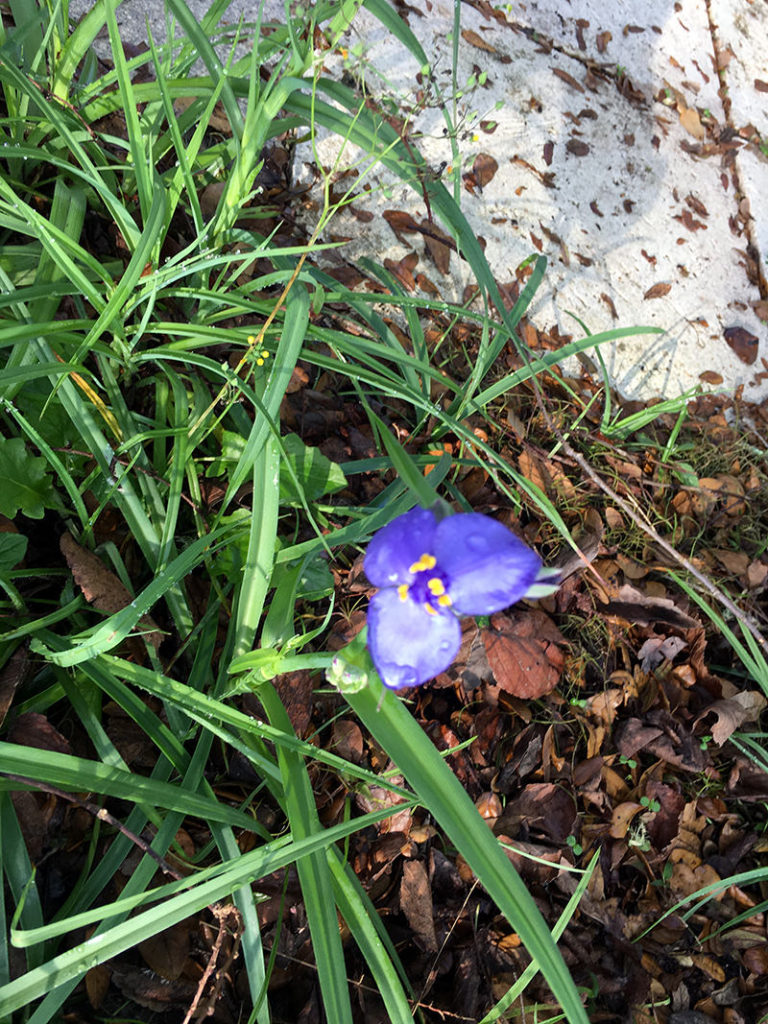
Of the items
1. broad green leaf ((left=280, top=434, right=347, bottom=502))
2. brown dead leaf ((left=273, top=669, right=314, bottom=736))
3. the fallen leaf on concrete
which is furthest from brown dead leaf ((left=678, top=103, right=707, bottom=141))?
brown dead leaf ((left=273, top=669, right=314, bottom=736))

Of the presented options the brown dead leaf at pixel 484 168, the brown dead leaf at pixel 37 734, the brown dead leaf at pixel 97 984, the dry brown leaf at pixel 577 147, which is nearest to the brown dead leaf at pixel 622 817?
the brown dead leaf at pixel 97 984

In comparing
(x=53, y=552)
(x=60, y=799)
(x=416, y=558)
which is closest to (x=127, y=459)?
(x=53, y=552)

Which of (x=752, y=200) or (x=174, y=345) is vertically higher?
(x=752, y=200)

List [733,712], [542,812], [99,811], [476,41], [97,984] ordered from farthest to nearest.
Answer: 1. [476,41]
2. [733,712]
3. [542,812]
4. [97,984]
5. [99,811]

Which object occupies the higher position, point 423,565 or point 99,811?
point 423,565

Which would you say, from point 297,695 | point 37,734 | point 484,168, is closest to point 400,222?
point 484,168

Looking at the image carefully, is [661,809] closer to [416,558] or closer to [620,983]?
[620,983]

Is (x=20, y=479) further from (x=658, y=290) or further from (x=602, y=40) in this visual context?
(x=602, y=40)
